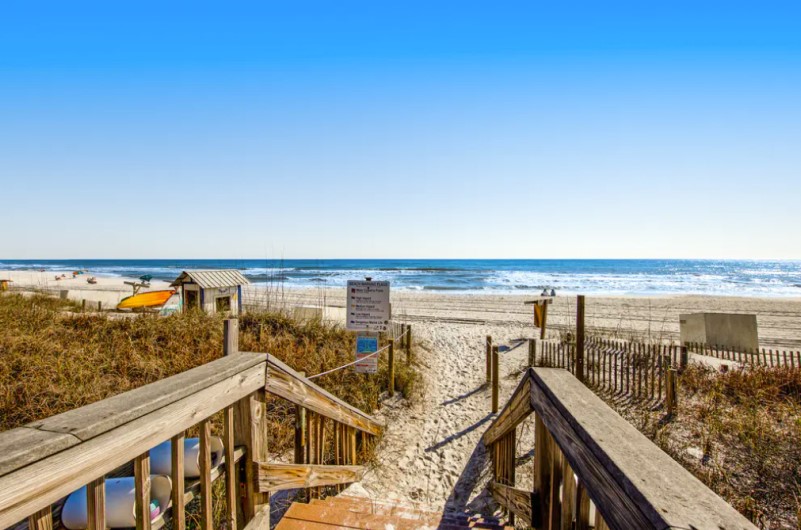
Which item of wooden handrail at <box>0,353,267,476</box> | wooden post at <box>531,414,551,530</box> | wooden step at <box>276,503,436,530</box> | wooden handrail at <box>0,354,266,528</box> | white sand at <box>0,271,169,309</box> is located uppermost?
wooden handrail at <box>0,353,267,476</box>

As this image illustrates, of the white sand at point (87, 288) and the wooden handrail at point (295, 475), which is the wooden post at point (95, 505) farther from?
the white sand at point (87, 288)

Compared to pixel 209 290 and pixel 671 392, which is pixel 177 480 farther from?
pixel 209 290

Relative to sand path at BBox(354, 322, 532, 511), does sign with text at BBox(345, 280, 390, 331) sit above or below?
above

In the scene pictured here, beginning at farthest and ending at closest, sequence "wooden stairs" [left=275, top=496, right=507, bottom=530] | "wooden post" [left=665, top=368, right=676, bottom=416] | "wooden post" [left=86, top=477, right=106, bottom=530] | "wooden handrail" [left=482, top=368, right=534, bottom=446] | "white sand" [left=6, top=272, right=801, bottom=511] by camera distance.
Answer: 1. "wooden post" [left=665, top=368, right=676, bottom=416]
2. "white sand" [left=6, top=272, right=801, bottom=511]
3. "wooden stairs" [left=275, top=496, right=507, bottom=530]
4. "wooden handrail" [left=482, top=368, right=534, bottom=446]
5. "wooden post" [left=86, top=477, right=106, bottom=530]

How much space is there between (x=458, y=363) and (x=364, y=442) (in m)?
5.71

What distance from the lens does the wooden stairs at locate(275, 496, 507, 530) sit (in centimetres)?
295

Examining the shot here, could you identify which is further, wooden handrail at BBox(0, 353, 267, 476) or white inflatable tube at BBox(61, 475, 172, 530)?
white inflatable tube at BBox(61, 475, 172, 530)

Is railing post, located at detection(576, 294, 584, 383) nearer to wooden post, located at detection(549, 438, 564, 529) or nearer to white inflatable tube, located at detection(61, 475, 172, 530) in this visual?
wooden post, located at detection(549, 438, 564, 529)

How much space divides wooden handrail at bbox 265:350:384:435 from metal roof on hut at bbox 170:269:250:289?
9465 mm

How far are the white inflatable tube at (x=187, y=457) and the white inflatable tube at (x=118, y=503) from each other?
92 mm

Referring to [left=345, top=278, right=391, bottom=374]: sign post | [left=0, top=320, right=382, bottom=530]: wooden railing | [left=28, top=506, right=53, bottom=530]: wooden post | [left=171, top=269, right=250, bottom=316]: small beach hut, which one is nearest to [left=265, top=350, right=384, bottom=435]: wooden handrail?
[left=0, top=320, right=382, bottom=530]: wooden railing

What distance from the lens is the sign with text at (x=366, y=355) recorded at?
734 cm

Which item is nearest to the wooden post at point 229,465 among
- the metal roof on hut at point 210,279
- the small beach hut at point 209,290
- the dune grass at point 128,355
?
→ the dune grass at point 128,355

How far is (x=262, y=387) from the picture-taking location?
238 cm
